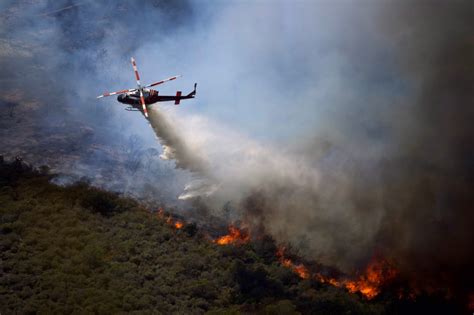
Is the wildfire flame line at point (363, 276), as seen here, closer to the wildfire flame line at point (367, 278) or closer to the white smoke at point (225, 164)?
the wildfire flame line at point (367, 278)

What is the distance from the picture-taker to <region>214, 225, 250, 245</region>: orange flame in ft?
148

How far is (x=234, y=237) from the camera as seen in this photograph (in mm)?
45969

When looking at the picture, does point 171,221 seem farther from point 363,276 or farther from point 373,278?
point 373,278

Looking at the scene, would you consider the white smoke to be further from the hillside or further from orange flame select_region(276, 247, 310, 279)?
orange flame select_region(276, 247, 310, 279)

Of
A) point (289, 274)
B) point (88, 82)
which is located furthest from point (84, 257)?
point (88, 82)

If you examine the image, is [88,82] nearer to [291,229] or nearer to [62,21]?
[62,21]

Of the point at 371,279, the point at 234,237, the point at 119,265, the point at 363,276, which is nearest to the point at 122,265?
the point at 119,265

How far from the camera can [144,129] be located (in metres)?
58.2

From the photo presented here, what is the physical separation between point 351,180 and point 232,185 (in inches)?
435

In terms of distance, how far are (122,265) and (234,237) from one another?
1143 centimetres

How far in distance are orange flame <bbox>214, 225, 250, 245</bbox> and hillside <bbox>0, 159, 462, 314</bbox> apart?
1.10 metres

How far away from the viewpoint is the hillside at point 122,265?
1328 inches

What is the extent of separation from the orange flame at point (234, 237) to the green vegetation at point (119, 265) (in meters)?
1.36

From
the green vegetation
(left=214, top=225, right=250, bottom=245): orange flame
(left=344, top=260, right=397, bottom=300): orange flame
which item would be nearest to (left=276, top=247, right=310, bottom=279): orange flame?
the green vegetation
